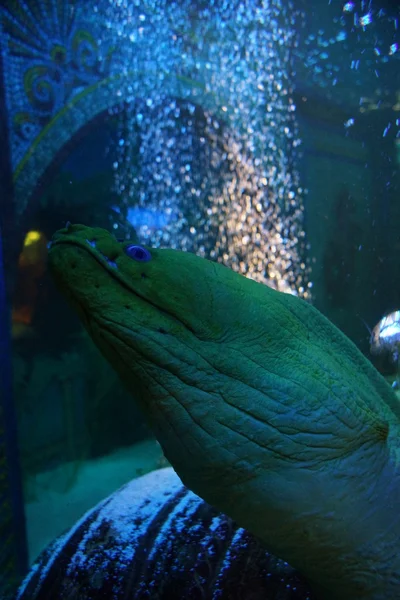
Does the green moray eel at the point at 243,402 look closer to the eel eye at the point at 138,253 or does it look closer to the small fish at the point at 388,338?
the eel eye at the point at 138,253

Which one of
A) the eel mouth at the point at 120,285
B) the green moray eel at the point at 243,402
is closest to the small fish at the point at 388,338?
the green moray eel at the point at 243,402

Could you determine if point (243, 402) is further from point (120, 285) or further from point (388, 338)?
point (388, 338)

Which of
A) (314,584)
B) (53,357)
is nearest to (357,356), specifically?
(314,584)

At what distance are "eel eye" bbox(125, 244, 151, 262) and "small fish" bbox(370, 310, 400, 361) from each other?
6.67 feet

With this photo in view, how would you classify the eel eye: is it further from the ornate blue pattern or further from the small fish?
the ornate blue pattern

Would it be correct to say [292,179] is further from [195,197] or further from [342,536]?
[342,536]

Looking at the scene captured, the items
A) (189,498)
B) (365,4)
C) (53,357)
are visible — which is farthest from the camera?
(365,4)

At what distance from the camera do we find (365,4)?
3.95 meters

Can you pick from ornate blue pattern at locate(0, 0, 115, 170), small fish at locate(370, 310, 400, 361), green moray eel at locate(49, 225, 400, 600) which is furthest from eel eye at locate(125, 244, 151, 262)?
ornate blue pattern at locate(0, 0, 115, 170)

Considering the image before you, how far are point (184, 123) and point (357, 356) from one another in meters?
3.58

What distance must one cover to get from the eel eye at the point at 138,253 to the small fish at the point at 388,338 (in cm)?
203

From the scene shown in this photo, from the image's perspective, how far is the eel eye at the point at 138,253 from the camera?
794 mm

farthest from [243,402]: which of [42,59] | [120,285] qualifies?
[42,59]

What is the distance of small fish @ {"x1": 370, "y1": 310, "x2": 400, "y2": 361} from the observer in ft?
8.04
